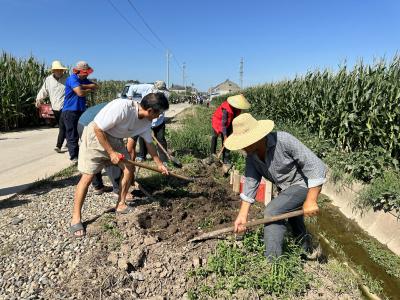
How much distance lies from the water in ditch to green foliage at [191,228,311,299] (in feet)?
3.50

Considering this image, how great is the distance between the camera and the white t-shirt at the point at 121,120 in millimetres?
3777

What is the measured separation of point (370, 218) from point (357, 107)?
9.61 feet

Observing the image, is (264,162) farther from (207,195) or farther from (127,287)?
(207,195)

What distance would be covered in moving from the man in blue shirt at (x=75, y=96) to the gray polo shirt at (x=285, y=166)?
378cm

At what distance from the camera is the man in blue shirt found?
6008mm

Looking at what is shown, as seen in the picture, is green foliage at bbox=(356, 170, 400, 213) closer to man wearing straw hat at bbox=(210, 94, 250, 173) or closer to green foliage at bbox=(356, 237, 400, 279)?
green foliage at bbox=(356, 237, 400, 279)

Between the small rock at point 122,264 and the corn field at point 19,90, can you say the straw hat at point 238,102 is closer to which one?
the small rock at point 122,264

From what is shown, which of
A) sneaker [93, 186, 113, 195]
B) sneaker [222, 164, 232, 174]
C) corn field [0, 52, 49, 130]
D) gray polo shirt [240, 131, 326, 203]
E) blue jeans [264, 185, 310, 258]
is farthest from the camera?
corn field [0, 52, 49, 130]

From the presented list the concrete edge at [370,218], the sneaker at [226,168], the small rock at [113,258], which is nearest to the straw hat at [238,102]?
the sneaker at [226,168]

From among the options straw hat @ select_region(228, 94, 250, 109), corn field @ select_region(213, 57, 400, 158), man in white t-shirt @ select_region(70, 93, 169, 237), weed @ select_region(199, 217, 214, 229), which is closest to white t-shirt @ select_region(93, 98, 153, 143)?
man in white t-shirt @ select_region(70, 93, 169, 237)

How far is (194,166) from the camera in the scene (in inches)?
276

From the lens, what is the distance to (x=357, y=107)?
24.5 ft

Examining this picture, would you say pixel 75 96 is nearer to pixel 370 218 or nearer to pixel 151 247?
pixel 151 247

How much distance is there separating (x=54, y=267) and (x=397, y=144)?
5.54 meters
